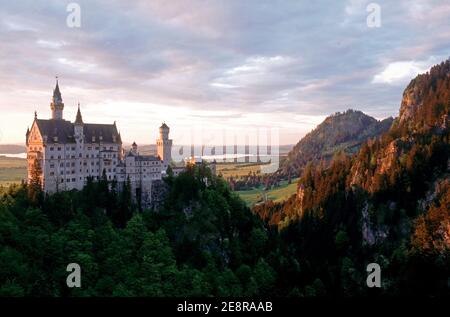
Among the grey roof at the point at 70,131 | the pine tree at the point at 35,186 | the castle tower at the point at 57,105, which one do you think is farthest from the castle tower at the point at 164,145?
the pine tree at the point at 35,186

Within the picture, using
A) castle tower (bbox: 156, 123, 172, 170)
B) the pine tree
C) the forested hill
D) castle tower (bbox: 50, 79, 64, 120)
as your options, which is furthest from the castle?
the forested hill

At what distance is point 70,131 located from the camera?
120 m

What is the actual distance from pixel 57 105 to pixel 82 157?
721 inches

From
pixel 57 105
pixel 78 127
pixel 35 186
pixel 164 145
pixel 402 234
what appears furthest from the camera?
pixel 402 234

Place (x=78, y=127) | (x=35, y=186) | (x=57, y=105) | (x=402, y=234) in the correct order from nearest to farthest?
(x=35, y=186), (x=78, y=127), (x=57, y=105), (x=402, y=234)

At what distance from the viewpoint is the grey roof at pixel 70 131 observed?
379 feet

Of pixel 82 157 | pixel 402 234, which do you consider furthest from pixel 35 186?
pixel 402 234

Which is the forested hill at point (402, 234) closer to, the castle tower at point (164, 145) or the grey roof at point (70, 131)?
the castle tower at point (164, 145)

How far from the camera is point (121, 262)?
94438 mm

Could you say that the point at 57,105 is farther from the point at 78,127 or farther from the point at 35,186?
the point at 35,186
